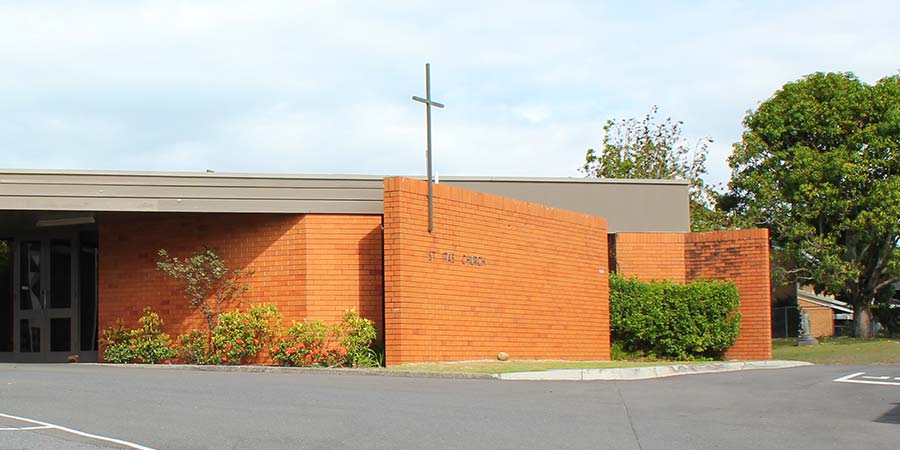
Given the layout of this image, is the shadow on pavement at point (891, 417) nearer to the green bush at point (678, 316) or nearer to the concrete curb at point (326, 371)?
the concrete curb at point (326, 371)

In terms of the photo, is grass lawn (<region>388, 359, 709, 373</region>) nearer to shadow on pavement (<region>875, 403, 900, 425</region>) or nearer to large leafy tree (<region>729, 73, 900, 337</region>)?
shadow on pavement (<region>875, 403, 900, 425</region>)

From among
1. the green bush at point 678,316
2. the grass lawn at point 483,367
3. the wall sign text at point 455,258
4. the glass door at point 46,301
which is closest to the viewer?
the grass lawn at point 483,367

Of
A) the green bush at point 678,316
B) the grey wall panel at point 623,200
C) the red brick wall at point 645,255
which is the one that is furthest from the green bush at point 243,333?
the red brick wall at point 645,255

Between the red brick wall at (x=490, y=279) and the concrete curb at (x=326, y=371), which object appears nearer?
the concrete curb at (x=326, y=371)

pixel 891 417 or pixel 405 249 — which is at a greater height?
pixel 405 249

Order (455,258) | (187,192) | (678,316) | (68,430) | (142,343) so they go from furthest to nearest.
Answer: (678,316), (142,343), (187,192), (455,258), (68,430)

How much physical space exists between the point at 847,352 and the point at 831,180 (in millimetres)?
7230

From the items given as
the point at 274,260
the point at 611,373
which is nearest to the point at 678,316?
the point at 611,373

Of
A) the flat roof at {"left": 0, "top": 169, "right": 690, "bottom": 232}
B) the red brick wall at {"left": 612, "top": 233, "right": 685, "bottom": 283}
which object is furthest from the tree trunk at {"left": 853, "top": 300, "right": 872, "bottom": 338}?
the flat roof at {"left": 0, "top": 169, "right": 690, "bottom": 232}

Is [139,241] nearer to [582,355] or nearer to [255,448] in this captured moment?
[582,355]

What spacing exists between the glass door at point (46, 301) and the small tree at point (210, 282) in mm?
6721

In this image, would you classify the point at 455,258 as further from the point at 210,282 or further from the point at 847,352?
the point at 847,352

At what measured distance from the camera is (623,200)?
82.7 ft

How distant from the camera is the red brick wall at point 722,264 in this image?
25.0m
